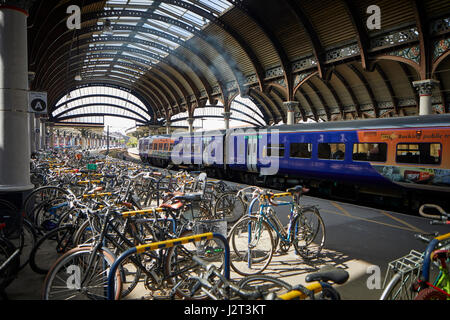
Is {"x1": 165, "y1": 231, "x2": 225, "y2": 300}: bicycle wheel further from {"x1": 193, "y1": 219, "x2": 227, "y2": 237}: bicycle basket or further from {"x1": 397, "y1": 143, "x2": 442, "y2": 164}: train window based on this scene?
{"x1": 397, "y1": 143, "x2": 442, "y2": 164}: train window

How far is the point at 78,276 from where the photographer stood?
10.1 feet

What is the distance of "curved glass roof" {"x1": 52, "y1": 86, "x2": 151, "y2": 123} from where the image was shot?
5988 centimetres

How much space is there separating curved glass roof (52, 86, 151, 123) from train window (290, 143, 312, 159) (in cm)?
5557

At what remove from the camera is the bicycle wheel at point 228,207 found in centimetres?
712

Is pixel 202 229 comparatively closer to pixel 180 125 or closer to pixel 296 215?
pixel 296 215

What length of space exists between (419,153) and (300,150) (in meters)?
4.62

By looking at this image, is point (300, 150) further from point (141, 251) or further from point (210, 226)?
point (141, 251)

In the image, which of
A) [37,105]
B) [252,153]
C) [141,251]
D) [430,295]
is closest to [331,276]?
[430,295]

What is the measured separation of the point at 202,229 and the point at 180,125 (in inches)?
2766

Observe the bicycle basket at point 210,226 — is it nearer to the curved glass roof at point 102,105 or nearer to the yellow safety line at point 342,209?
the yellow safety line at point 342,209

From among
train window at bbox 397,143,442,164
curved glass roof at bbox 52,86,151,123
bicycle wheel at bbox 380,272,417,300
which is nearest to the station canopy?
train window at bbox 397,143,442,164

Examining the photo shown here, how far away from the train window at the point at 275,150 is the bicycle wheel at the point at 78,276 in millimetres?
11291

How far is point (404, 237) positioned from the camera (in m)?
6.10
